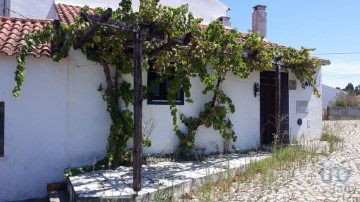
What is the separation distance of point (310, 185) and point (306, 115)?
5880mm

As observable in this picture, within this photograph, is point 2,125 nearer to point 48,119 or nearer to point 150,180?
point 48,119

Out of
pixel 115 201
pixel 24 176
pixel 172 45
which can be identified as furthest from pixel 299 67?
pixel 24 176

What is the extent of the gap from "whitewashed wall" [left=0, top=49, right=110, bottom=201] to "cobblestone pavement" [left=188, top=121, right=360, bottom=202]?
366cm

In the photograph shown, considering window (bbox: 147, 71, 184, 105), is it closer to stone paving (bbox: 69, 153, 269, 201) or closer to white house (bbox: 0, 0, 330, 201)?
white house (bbox: 0, 0, 330, 201)

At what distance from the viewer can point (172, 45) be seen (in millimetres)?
7332

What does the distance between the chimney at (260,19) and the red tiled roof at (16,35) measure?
28.4 feet

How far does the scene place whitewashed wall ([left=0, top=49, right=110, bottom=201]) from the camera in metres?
7.23

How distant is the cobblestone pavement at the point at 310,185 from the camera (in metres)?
6.10

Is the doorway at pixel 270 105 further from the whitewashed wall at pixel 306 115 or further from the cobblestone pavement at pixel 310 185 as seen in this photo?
the cobblestone pavement at pixel 310 185

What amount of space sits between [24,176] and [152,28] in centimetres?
425

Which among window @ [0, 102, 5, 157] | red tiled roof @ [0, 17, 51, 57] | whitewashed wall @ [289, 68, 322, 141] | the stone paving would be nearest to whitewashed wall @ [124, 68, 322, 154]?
whitewashed wall @ [289, 68, 322, 141]

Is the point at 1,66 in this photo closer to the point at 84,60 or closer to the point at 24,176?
the point at 84,60

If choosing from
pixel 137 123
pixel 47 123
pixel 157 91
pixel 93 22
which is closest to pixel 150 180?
pixel 137 123

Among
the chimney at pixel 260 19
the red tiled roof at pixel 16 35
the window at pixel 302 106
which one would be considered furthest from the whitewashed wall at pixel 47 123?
the chimney at pixel 260 19
